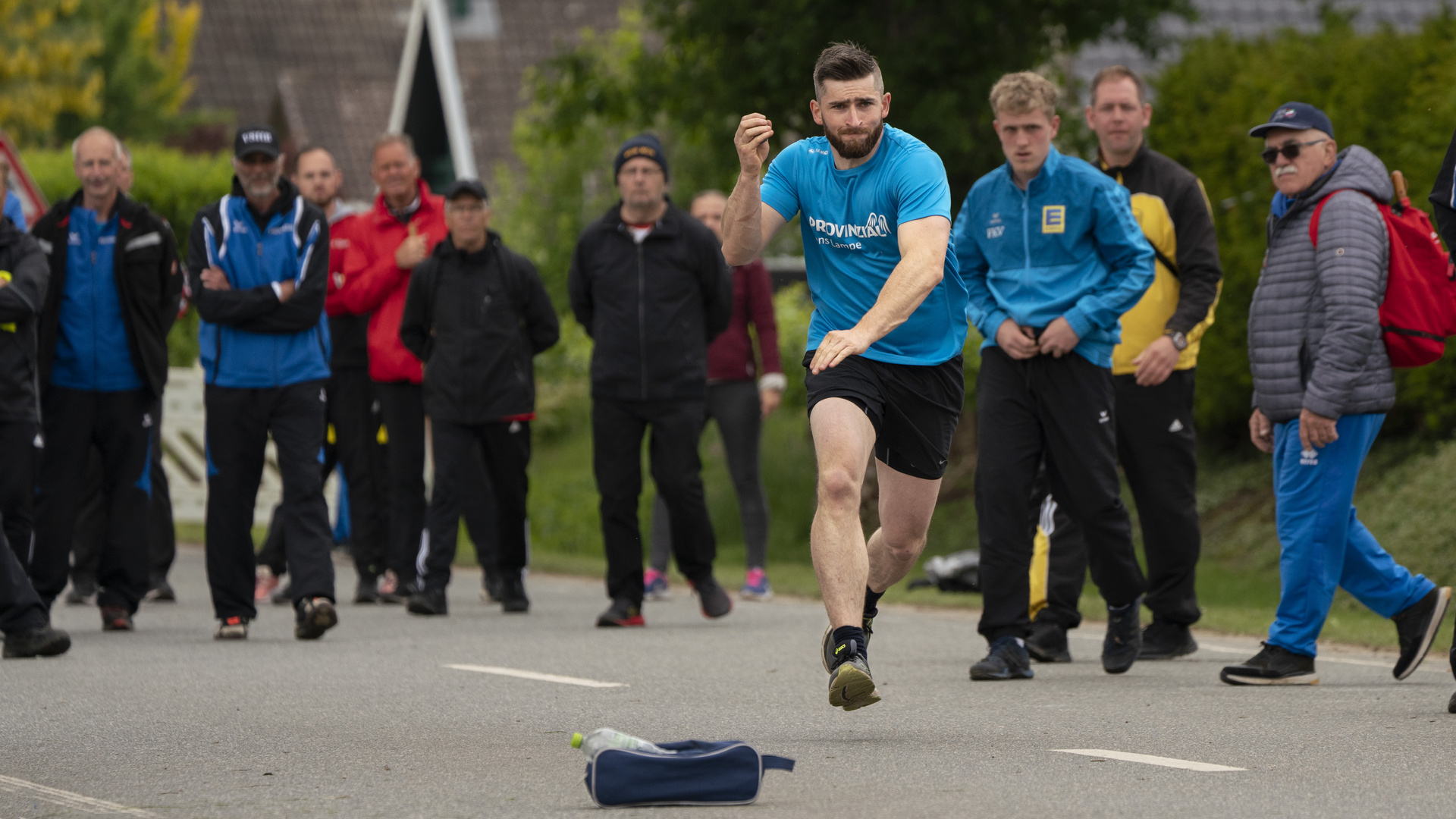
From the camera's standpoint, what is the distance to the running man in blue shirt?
20.5ft

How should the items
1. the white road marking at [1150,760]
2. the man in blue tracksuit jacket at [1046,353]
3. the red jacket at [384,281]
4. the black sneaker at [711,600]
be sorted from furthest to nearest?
the red jacket at [384,281]
the black sneaker at [711,600]
the man in blue tracksuit jacket at [1046,353]
the white road marking at [1150,760]

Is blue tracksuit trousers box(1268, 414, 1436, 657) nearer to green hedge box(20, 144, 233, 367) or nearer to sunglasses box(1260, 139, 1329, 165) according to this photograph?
sunglasses box(1260, 139, 1329, 165)

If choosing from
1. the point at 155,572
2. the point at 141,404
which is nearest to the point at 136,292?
the point at 141,404

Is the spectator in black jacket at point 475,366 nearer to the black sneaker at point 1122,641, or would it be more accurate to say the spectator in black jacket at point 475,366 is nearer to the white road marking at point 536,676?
the white road marking at point 536,676

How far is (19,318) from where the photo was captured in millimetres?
8891

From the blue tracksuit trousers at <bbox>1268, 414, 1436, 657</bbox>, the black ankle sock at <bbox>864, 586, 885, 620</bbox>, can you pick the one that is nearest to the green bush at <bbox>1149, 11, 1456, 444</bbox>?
the blue tracksuit trousers at <bbox>1268, 414, 1436, 657</bbox>

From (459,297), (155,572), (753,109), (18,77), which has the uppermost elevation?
(18,77)

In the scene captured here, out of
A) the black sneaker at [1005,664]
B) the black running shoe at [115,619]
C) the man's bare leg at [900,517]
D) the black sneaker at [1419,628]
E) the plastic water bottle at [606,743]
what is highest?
the man's bare leg at [900,517]

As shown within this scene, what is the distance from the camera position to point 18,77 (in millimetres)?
41094

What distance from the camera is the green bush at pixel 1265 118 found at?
12.5 metres

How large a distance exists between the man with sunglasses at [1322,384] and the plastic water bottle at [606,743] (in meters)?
3.29

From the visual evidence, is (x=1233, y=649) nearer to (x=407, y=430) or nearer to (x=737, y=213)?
(x=737, y=213)

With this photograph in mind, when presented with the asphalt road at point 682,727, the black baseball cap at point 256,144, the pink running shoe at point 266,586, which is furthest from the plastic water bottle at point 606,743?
the pink running shoe at point 266,586

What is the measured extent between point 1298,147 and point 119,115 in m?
42.7
